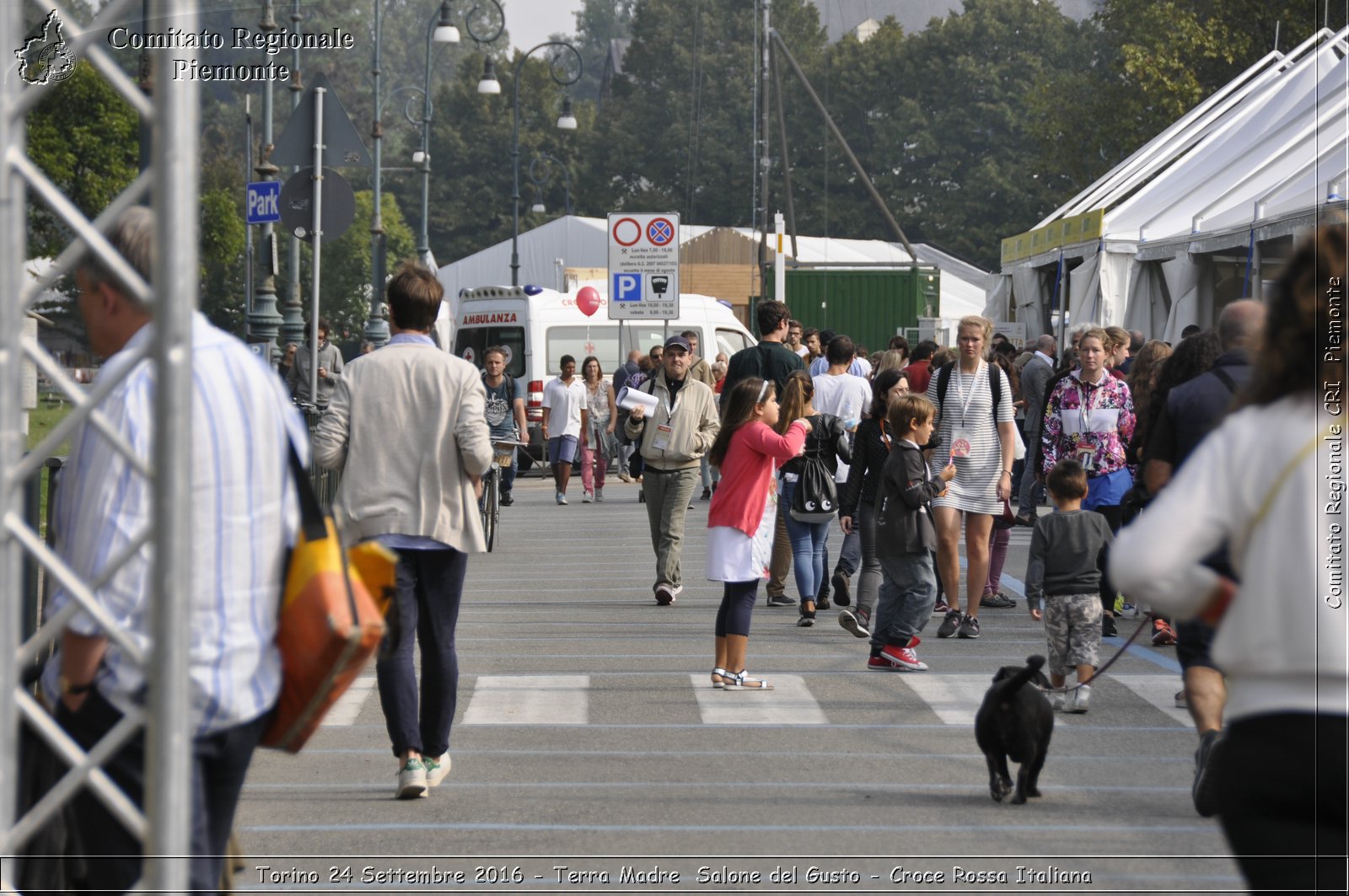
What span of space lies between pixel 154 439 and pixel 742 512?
616 cm

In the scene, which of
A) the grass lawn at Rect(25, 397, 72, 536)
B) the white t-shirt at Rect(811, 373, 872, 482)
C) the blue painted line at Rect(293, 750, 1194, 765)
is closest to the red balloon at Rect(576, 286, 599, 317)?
the grass lawn at Rect(25, 397, 72, 536)

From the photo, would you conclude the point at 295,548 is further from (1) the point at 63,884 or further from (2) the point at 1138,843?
(2) the point at 1138,843

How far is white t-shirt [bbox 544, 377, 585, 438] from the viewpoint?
20.3m

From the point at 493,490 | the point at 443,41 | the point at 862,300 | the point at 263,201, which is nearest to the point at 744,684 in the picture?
the point at 493,490

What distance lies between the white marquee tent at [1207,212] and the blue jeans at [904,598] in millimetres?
7593

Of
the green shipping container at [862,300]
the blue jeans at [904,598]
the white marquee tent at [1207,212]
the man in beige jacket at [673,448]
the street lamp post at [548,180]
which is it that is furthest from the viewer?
the street lamp post at [548,180]

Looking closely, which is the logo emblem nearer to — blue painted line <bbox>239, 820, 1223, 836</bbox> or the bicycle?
blue painted line <bbox>239, 820, 1223, 836</bbox>

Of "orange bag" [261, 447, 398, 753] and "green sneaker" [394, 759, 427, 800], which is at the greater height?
"orange bag" [261, 447, 398, 753]

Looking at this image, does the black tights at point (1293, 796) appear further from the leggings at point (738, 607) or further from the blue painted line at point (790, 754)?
the leggings at point (738, 607)

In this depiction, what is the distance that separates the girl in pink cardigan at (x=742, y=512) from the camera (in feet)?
27.4

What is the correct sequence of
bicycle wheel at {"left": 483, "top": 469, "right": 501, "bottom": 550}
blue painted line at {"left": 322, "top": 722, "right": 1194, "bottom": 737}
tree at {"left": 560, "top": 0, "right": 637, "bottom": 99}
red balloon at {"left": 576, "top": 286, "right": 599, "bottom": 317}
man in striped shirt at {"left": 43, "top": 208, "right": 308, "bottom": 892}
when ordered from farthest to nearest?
tree at {"left": 560, "top": 0, "right": 637, "bottom": 99}
red balloon at {"left": 576, "top": 286, "right": 599, "bottom": 317}
bicycle wheel at {"left": 483, "top": 469, "right": 501, "bottom": 550}
blue painted line at {"left": 322, "top": 722, "right": 1194, "bottom": 737}
man in striped shirt at {"left": 43, "top": 208, "right": 308, "bottom": 892}

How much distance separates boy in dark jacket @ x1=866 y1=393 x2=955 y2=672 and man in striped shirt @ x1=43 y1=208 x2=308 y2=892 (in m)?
5.90

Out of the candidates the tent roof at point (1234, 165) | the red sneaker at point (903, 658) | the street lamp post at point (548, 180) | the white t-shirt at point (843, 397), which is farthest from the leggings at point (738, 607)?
the street lamp post at point (548, 180)

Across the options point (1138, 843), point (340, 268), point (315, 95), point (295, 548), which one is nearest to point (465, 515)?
point (1138, 843)
